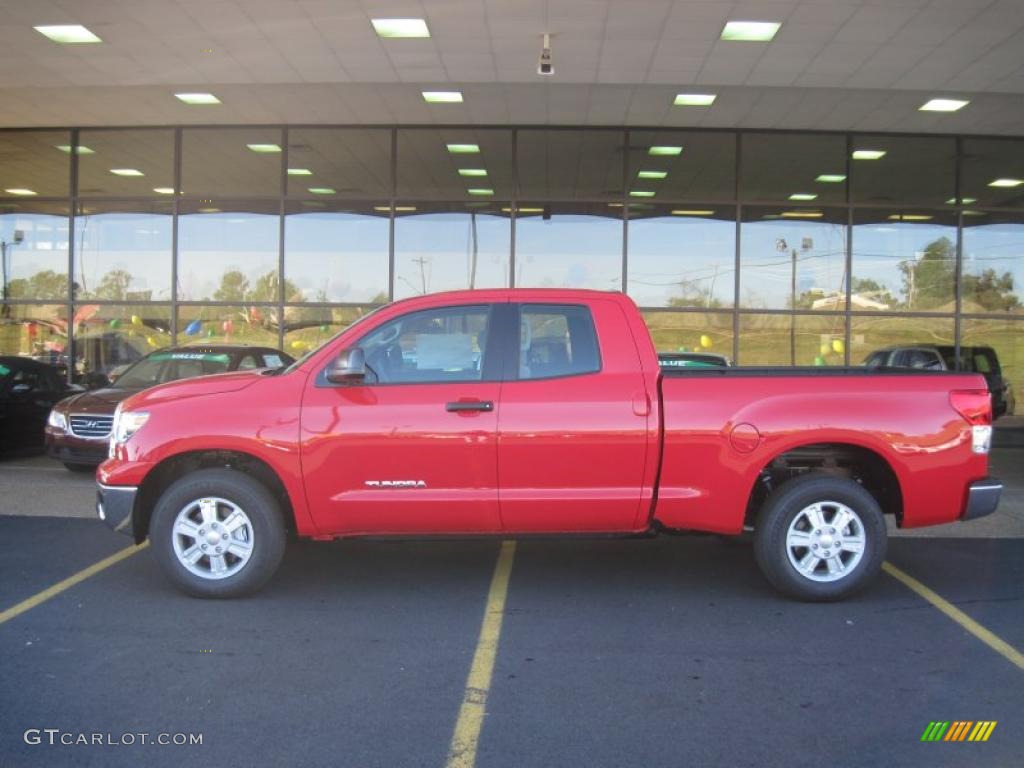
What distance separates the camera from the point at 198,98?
44.1 ft

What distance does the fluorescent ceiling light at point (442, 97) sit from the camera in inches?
510

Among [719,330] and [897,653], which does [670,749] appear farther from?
[719,330]

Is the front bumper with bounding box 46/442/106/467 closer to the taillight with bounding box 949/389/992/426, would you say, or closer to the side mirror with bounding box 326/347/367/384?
the side mirror with bounding box 326/347/367/384

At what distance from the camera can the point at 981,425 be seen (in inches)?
215

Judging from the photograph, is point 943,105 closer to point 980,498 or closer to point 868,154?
point 868,154

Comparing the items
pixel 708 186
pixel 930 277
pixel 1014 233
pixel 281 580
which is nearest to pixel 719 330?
pixel 708 186

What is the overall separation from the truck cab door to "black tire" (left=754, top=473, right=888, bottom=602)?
1.67m

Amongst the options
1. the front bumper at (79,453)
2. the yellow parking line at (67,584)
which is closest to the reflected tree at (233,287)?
the front bumper at (79,453)

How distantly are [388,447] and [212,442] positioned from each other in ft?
3.45

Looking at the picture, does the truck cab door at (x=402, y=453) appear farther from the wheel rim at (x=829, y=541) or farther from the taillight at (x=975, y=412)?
the taillight at (x=975, y=412)

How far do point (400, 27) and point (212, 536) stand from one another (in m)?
7.00

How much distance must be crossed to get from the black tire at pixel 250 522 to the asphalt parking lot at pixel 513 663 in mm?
137

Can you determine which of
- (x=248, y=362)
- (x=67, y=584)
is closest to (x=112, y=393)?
(x=248, y=362)

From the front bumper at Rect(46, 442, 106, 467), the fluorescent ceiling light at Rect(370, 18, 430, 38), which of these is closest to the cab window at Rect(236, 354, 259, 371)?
the front bumper at Rect(46, 442, 106, 467)
